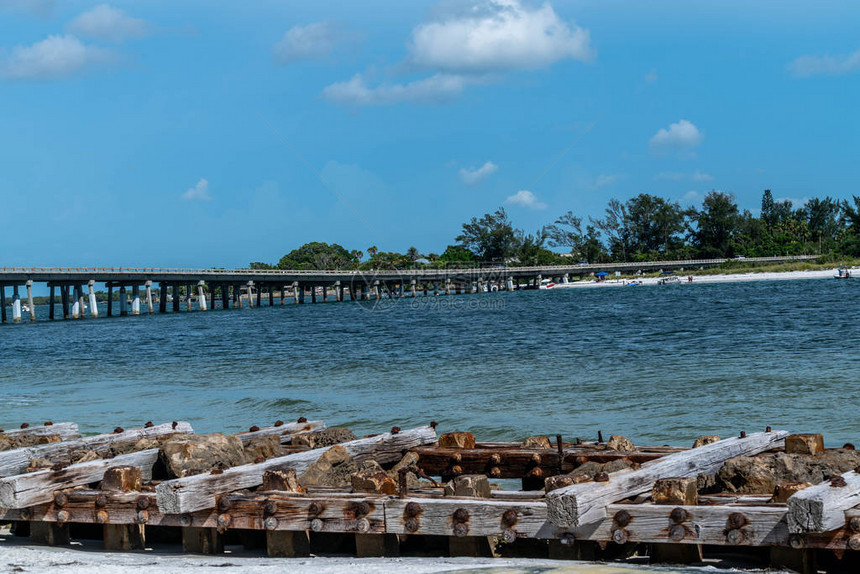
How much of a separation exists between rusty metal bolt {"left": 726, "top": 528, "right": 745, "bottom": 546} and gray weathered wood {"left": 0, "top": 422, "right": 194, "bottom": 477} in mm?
7301

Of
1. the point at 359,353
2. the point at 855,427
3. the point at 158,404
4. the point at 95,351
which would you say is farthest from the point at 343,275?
the point at 855,427

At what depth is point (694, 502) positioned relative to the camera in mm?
6934

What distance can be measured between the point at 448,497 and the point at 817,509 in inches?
111

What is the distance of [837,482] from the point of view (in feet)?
21.1

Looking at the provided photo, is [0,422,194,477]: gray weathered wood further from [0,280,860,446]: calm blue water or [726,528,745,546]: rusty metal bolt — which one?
[726,528,745,546]: rusty metal bolt

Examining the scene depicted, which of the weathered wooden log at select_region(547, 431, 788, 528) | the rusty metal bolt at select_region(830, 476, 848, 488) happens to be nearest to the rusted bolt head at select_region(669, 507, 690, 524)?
the weathered wooden log at select_region(547, 431, 788, 528)

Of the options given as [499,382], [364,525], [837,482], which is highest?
[837,482]

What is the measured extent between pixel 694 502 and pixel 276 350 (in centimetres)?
3691

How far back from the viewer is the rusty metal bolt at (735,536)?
6.43 meters

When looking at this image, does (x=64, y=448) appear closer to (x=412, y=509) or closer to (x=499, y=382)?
(x=412, y=509)

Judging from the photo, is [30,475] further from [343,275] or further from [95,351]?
[343,275]

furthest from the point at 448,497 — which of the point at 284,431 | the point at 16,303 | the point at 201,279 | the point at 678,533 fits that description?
the point at 201,279

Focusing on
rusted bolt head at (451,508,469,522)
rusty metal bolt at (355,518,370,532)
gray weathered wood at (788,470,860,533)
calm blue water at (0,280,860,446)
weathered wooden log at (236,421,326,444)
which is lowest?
calm blue water at (0,280,860,446)

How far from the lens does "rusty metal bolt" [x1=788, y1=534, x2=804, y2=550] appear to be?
20.6ft
